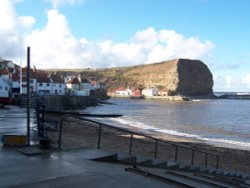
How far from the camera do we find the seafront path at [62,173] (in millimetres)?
6273

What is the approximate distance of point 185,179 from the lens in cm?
750

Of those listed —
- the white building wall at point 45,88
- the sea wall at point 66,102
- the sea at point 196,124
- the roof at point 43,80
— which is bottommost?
the sea at point 196,124

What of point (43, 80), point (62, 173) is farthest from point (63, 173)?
point (43, 80)

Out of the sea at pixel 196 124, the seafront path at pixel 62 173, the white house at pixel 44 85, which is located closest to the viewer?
the seafront path at pixel 62 173

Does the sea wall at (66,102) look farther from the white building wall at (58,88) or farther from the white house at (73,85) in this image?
the white house at (73,85)

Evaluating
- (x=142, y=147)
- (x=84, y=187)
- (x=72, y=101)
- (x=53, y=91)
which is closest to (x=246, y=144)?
(x=142, y=147)

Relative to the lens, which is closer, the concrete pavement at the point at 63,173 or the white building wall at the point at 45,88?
the concrete pavement at the point at 63,173

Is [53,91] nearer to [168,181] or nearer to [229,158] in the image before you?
[229,158]

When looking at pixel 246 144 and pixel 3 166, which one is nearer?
pixel 3 166

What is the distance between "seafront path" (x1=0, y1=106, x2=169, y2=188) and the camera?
6273 millimetres

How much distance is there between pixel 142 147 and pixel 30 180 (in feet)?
60.4

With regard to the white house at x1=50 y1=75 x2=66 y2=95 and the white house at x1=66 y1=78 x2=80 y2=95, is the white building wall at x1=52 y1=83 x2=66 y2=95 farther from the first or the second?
the white house at x1=66 y1=78 x2=80 y2=95

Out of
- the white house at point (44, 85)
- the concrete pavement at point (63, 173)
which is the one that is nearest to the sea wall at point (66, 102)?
the white house at point (44, 85)

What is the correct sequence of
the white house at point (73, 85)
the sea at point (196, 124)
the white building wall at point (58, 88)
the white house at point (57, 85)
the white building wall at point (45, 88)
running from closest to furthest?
the sea at point (196, 124) → the white building wall at point (45, 88) → the white building wall at point (58, 88) → the white house at point (57, 85) → the white house at point (73, 85)
